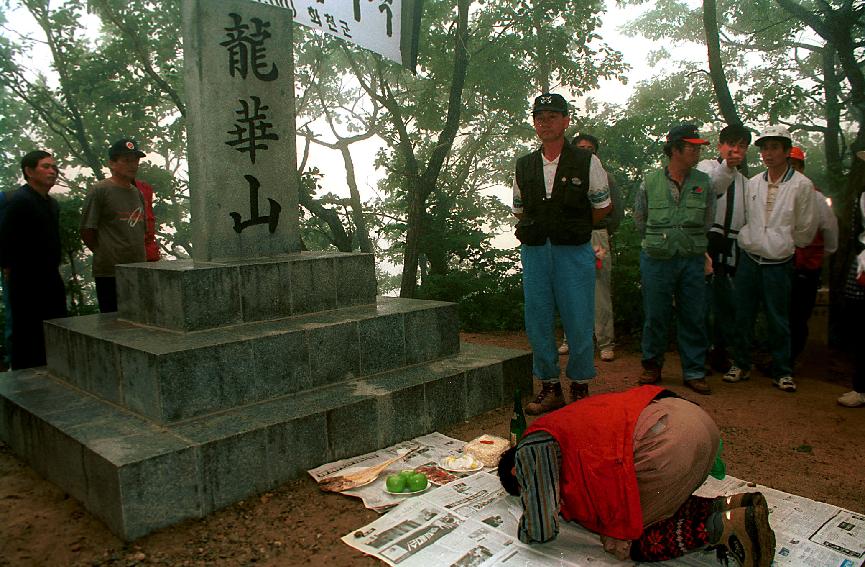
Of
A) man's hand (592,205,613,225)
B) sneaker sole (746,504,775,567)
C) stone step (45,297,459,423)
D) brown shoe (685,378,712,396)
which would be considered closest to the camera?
sneaker sole (746,504,775,567)

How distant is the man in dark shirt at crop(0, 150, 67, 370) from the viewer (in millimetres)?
4566

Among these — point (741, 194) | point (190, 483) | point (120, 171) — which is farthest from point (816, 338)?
point (120, 171)

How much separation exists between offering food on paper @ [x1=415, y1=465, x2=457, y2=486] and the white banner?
11.0ft

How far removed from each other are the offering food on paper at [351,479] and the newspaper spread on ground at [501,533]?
0.19 ft

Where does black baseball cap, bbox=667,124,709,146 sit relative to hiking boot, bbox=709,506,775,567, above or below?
above

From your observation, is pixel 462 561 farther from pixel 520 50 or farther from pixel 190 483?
pixel 520 50

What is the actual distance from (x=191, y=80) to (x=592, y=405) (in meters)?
3.55

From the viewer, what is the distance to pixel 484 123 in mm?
14484

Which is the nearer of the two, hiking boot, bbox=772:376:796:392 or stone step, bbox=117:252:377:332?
stone step, bbox=117:252:377:332

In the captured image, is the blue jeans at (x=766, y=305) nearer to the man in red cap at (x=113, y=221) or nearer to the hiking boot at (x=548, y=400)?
the hiking boot at (x=548, y=400)

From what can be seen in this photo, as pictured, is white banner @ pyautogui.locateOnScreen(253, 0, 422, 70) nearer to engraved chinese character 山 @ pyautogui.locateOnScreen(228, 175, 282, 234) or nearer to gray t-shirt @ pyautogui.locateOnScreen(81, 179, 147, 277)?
engraved chinese character 山 @ pyautogui.locateOnScreen(228, 175, 282, 234)

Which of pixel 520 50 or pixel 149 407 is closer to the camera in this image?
pixel 149 407

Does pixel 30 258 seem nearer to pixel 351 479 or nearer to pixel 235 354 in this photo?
pixel 235 354

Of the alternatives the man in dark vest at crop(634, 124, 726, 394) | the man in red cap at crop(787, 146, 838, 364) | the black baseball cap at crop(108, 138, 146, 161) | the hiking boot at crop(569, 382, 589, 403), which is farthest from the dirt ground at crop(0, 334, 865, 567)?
the black baseball cap at crop(108, 138, 146, 161)
